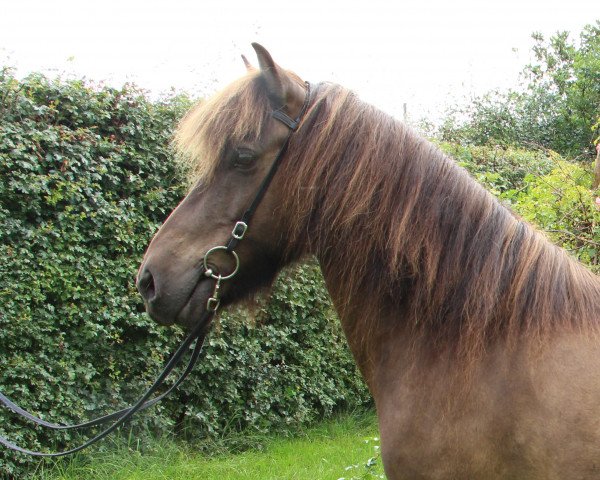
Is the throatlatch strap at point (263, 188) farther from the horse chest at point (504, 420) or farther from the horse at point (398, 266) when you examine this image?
the horse chest at point (504, 420)

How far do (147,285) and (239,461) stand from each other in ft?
12.1

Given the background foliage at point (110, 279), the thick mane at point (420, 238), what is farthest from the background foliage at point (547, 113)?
the thick mane at point (420, 238)

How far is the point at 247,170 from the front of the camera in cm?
206

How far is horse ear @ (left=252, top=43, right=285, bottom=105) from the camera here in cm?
204

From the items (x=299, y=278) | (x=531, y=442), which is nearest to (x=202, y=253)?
(x=531, y=442)

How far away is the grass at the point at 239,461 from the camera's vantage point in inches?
182

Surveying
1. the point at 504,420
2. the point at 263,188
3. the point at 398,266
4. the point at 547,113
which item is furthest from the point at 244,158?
the point at 547,113

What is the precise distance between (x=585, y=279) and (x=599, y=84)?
1965cm

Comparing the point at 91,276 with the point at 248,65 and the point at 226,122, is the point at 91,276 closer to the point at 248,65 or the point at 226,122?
the point at 248,65

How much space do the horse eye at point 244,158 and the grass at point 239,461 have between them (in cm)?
265

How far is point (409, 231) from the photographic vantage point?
6.41ft

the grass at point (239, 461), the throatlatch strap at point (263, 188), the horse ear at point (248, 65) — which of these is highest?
the horse ear at point (248, 65)

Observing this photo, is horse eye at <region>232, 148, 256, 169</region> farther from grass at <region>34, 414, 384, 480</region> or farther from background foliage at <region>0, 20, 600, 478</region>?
grass at <region>34, 414, 384, 480</region>

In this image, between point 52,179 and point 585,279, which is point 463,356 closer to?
point 585,279
